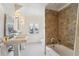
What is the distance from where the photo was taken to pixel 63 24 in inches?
39.6

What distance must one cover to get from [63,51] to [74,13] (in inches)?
11.5

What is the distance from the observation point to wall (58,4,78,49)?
0.99 m

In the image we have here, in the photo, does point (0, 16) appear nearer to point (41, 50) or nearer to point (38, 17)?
point (38, 17)

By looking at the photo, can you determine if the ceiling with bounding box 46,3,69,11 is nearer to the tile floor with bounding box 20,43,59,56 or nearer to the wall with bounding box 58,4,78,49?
the wall with bounding box 58,4,78,49

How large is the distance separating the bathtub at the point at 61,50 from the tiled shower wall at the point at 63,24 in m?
0.03

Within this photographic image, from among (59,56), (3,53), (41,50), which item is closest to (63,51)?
(59,56)

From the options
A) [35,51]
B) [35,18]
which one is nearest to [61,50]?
[35,51]

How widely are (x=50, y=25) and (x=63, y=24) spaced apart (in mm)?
98

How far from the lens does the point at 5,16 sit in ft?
3.24

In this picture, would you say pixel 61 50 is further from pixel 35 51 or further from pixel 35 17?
pixel 35 17

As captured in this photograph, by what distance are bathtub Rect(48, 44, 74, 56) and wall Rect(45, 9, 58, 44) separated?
5cm

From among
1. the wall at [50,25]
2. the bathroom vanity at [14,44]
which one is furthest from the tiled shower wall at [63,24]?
the bathroom vanity at [14,44]

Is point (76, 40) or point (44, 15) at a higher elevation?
point (44, 15)

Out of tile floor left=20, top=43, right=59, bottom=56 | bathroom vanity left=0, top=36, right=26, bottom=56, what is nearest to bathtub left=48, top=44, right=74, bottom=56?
tile floor left=20, top=43, right=59, bottom=56
